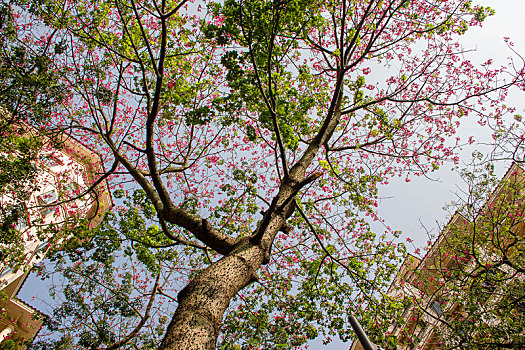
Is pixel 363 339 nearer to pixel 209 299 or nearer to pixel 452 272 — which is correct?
pixel 209 299

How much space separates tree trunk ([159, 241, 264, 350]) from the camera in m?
2.56

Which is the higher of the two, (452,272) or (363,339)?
(452,272)

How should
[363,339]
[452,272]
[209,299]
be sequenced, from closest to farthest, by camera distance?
[209,299] < [363,339] < [452,272]

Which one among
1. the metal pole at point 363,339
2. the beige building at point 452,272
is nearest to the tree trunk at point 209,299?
the metal pole at point 363,339

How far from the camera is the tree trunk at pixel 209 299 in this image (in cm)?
256

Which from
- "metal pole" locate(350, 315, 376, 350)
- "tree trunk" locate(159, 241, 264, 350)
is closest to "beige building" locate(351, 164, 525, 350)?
"metal pole" locate(350, 315, 376, 350)

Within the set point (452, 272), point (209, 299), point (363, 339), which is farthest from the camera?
point (452, 272)

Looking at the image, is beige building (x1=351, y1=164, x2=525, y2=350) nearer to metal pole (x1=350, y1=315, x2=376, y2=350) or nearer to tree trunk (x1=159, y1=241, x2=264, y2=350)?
metal pole (x1=350, y1=315, x2=376, y2=350)

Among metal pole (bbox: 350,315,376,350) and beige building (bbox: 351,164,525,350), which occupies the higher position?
beige building (bbox: 351,164,525,350)

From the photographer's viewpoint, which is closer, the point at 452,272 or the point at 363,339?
the point at 363,339

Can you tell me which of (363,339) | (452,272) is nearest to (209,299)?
(363,339)

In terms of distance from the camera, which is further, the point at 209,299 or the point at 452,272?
the point at 452,272

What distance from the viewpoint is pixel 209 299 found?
3031 millimetres

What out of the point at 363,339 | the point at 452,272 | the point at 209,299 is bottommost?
the point at 209,299
